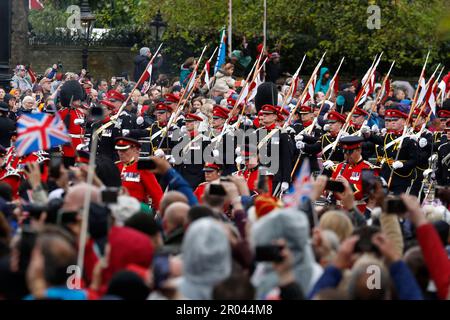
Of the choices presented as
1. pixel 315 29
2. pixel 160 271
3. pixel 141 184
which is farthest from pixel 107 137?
pixel 315 29

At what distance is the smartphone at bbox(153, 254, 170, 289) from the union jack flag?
2890mm

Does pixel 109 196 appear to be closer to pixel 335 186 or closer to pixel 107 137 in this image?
pixel 335 186

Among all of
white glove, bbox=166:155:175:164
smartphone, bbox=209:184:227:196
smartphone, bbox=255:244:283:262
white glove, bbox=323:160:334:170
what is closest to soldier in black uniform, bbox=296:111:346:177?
white glove, bbox=323:160:334:170

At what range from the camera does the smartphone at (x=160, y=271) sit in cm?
714

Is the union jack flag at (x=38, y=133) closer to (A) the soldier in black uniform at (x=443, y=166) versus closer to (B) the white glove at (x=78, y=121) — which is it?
→ (A) the soldier in black uniform at (x=443, y=166)

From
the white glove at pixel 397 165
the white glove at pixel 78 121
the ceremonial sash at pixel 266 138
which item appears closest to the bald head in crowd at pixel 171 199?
the ceremonial sash at pixel 266 138

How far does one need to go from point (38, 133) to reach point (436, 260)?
12.2 ft

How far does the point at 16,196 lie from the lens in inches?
488

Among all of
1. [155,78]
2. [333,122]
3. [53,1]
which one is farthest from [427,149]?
[53,1]

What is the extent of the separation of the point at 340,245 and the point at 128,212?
144 centimetres

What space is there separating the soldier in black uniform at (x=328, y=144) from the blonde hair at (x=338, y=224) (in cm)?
846

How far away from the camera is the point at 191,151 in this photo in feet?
56.2

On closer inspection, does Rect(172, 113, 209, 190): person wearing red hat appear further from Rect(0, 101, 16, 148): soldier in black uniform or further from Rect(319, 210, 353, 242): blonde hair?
Rect(319, 210, 353, 242): blonde hair

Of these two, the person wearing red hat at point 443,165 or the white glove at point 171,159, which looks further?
the person wearing red hat at point 443,165
